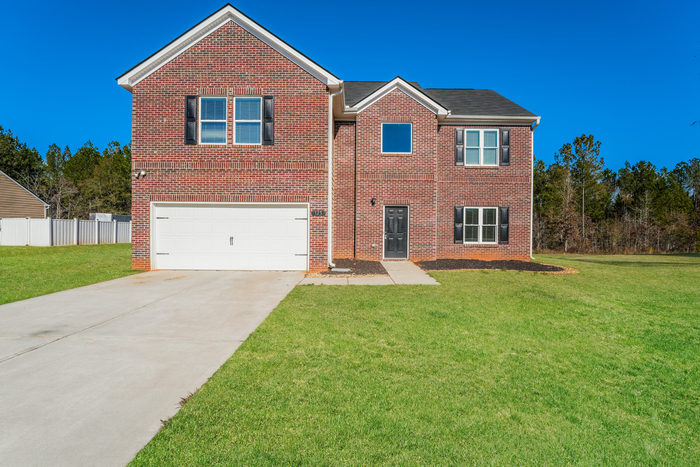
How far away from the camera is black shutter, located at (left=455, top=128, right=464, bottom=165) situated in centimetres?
1523

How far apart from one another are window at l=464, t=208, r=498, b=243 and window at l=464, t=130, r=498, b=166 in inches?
77.7

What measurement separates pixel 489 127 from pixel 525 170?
2295 mm

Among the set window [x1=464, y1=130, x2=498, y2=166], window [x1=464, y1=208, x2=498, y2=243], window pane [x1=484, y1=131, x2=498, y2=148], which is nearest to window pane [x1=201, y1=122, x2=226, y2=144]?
window [x1=464, y1=130, x2=498, y2=166]

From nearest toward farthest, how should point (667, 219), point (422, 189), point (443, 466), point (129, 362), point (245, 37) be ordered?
point (443, 466), point (129, 362), point (245, 37), point (422, 189), point (667, 219)

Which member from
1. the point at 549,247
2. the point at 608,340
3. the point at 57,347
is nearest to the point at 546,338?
the point at 608,340

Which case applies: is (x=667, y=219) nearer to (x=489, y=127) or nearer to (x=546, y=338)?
(x=489, y=127)

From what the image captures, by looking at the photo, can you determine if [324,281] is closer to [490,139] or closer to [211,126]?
[211,126]

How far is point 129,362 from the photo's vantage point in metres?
4.06

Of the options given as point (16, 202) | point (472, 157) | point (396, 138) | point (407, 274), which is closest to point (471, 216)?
point (472, 157)

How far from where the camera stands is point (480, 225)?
15453mm

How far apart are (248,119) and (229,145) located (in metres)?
0.99

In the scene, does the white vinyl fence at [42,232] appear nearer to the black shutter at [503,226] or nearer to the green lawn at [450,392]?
the green lawn at [450,392]

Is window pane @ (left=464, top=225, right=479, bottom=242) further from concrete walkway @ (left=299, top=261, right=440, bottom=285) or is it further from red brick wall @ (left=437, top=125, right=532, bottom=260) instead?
concrete walkway @ (left=299, top=261, right=440, bottom=285)

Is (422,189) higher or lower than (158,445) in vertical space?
higher
